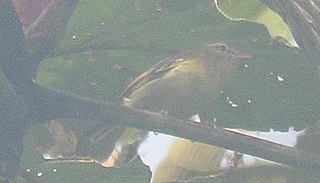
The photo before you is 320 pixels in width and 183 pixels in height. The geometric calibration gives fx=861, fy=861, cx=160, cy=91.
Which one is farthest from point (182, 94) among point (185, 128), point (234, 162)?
point (185, 128)

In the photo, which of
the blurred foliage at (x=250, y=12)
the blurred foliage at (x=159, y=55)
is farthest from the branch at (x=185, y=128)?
the blurred foliage at (x=250, y=12)

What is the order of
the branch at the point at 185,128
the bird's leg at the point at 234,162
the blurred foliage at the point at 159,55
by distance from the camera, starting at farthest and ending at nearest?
the blurred foliage at the point at 159,55 → the bird's leg at the point at 234,162 → the branch at the point at 185,128

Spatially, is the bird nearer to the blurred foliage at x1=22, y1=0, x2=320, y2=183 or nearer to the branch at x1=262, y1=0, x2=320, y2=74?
the blurred foliage at x1=22, y1=0, x2=320, y2=183

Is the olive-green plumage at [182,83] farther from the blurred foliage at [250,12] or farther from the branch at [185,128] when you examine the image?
the branch at [185,128]

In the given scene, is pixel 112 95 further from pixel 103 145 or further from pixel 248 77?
pixel 248 77

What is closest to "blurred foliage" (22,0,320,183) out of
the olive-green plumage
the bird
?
the bird

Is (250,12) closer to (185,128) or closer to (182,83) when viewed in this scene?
(185,128)
